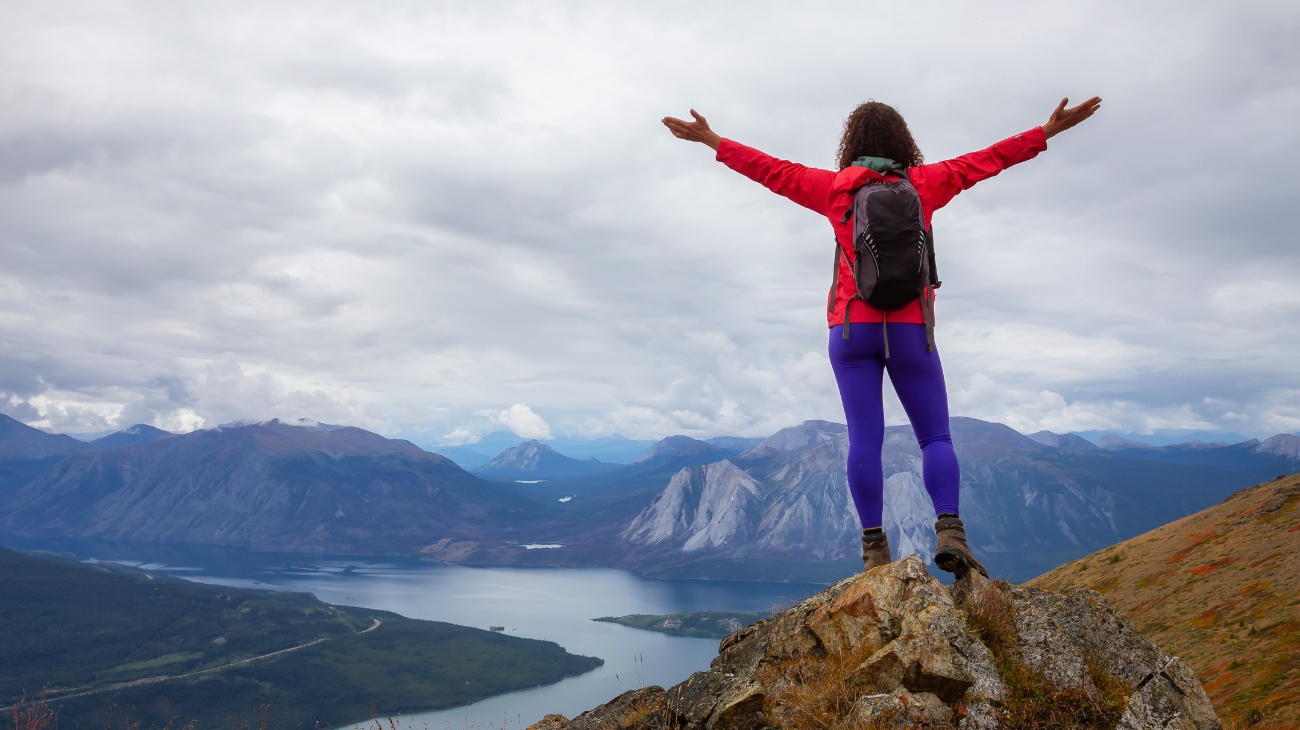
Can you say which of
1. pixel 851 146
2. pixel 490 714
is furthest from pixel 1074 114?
pixel 490 714

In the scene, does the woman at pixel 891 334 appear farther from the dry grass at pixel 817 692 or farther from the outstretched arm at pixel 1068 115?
the dry grass at pixel 817 692

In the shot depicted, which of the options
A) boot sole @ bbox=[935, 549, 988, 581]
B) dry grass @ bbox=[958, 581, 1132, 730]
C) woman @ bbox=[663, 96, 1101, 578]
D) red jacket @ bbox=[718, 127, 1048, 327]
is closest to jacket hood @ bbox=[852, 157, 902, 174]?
woman @ bbox=[663, 96, 1101, 578]

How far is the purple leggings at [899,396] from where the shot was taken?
711 cm

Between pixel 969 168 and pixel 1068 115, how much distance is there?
1.22 m

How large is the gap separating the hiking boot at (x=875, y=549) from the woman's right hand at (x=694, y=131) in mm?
4621

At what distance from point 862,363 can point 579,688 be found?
184420mm

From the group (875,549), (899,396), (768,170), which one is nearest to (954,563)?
(875,549)

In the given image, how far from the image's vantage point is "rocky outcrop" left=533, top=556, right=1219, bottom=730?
611 cm

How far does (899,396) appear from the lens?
744cm

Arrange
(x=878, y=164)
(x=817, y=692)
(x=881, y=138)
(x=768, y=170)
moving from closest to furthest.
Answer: (x=817, y=692)
(x=878, y=164)
(x=881, y=138)
(x=768, y=170)

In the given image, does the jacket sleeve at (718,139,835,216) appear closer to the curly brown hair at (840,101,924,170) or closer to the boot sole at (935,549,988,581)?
the curly brown hair at (840,101,924,170)

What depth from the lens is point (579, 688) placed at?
17275 centimetres

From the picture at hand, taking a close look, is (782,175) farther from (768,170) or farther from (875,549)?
(875,549)

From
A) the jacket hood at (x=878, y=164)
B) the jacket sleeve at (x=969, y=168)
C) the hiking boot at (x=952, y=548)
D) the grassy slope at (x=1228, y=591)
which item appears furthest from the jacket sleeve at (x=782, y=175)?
the grassy slope at (x=1228, y=591)
